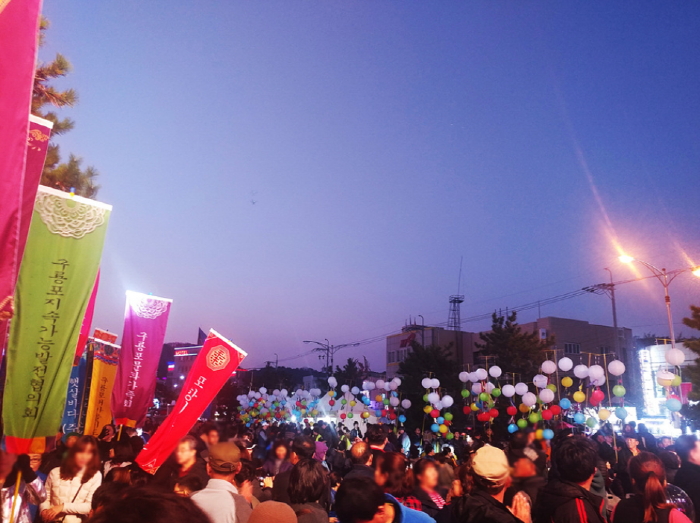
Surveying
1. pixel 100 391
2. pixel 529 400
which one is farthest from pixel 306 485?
pixel 529 400

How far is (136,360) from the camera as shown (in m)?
10.3

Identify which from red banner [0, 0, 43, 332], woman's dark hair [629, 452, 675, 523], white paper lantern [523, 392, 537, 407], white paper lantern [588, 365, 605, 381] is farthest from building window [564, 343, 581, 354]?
red banner [0, 0, 43, 332]

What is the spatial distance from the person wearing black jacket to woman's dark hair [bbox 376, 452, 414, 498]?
1.38 m

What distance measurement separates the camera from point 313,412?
29281 millimetres

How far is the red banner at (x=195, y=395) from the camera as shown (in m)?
6.14

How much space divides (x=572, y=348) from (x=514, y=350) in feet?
69.5

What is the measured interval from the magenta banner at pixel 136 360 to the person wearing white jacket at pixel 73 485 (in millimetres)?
5520

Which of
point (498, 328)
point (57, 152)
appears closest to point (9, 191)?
point (57, 152)

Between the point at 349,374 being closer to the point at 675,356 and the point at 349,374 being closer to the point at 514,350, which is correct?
the point at 514,350

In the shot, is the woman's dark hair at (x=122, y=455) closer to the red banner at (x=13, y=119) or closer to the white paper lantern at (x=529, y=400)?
the red banner at (x=13, y=119)

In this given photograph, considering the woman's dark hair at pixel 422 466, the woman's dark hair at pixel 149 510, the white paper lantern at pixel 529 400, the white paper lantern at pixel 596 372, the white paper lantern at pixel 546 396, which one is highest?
the white paper lantern at pixel 596 372

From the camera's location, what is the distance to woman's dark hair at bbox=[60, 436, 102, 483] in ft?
16.0

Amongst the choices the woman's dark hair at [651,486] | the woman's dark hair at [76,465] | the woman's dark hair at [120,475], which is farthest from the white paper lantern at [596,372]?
the woman's dark hair at [76,465]

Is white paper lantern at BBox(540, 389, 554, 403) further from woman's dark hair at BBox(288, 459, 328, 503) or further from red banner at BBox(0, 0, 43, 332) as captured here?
red banner at BBox(0, 0, 43, 332)
